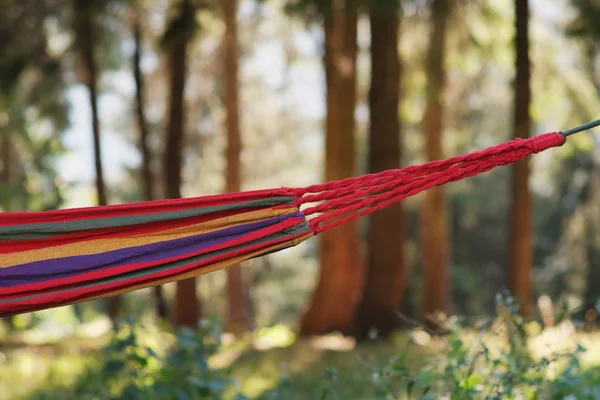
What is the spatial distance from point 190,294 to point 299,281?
1317 centimetres

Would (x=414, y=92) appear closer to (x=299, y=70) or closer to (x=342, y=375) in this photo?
(x=299, y=70)

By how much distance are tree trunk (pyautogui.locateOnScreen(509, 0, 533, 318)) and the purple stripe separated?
228 inches

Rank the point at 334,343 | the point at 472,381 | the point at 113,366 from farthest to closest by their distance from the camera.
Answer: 1. the point at 334,343
2. the point at 113,366
3. the point at 472,381

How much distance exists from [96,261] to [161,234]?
0.23 metres

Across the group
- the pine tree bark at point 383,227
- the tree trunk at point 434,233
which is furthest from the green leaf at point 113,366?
the tree trunk at point 434,233

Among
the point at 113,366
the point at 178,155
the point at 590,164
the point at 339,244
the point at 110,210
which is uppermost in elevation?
the point at 110,210

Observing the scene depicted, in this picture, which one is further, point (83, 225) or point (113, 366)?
point (113, 366)

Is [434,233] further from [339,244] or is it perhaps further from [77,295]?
[77,295]

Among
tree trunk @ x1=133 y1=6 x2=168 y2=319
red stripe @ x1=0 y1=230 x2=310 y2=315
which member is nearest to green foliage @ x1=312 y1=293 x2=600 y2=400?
red stripe @ x1=0 y1=230 x2=310 y2=315

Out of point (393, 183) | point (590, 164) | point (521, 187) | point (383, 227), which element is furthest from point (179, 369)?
point (590, 164)

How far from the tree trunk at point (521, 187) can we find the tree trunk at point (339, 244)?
2.02 meters

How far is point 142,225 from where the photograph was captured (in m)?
2.89

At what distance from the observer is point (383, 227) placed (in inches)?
338

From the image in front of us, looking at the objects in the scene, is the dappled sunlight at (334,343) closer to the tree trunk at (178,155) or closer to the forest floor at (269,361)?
the forest floor at (269,361)
